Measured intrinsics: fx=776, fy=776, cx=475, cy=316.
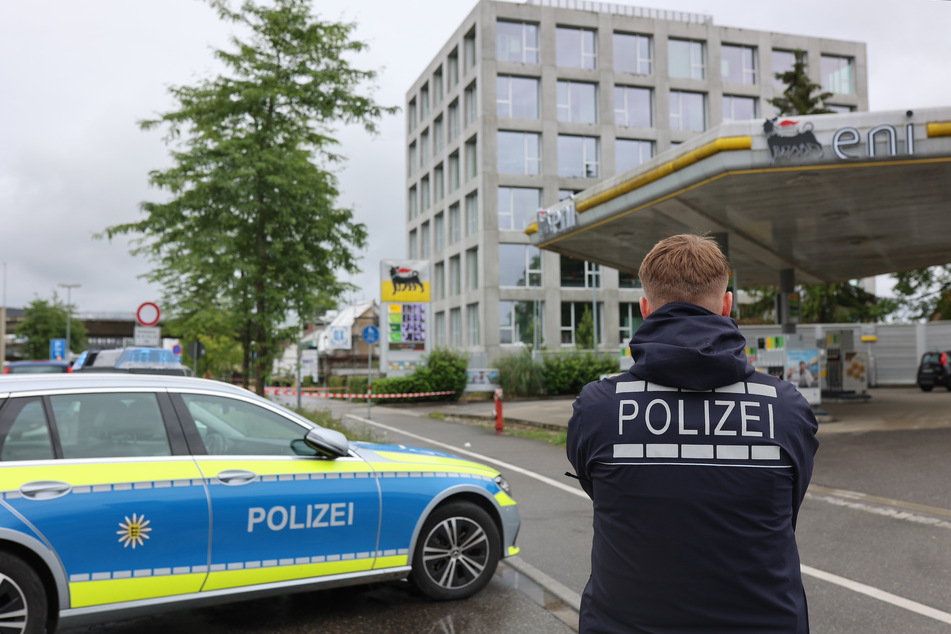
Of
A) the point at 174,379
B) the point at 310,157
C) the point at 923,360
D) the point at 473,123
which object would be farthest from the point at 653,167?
the point at 473,123

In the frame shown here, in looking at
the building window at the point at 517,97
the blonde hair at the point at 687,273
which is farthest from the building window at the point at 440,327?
the blonde hair at the point at 687,273

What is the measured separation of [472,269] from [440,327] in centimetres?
695

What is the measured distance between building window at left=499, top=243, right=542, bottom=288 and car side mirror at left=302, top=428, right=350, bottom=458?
3667cm

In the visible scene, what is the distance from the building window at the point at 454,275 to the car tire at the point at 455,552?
40336 millimetres

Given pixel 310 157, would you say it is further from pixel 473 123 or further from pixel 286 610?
pixel 473 123

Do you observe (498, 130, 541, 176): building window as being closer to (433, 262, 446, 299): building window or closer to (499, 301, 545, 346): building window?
(499, 301, 545, 346): building window

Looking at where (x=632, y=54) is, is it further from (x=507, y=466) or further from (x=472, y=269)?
(x=507, y=466)

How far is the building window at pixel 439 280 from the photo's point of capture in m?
48.0

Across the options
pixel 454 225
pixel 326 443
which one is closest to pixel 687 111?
pixel 454 225

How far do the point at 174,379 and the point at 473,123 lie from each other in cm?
3897

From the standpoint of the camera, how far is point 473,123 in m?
42.2

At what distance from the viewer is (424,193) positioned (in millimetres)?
51406

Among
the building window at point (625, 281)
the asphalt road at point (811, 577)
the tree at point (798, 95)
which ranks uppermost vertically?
the tree at point (798, 95)

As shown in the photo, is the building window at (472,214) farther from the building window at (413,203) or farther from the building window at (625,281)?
the building window at (413,203)
